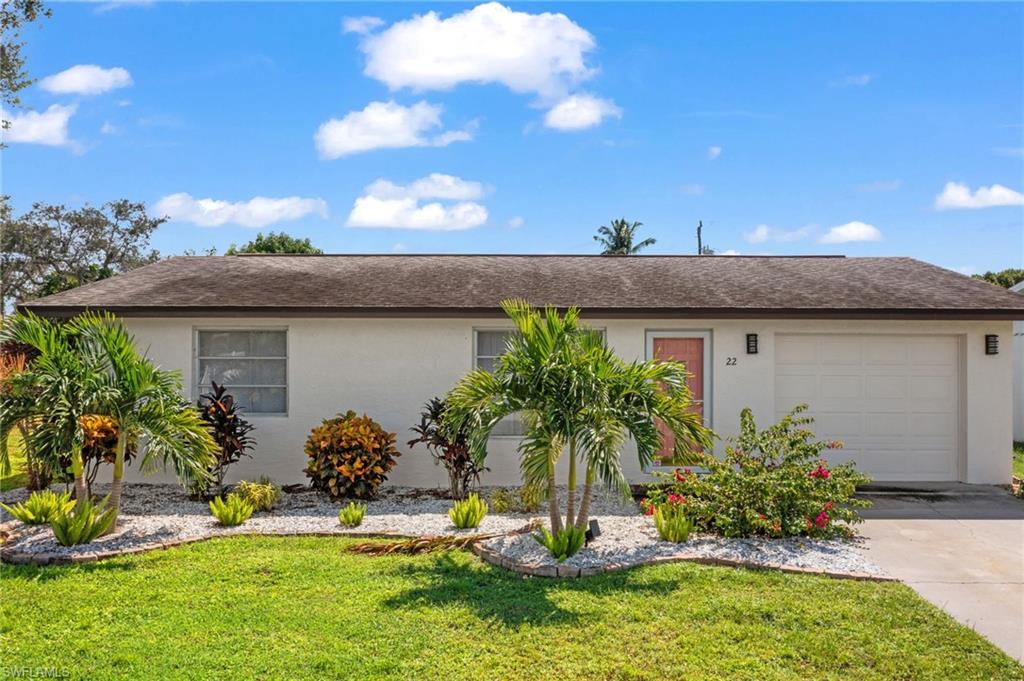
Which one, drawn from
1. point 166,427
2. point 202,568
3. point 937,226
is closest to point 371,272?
point 166,427

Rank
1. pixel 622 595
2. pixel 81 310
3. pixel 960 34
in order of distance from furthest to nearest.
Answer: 1. pixel 960 34
2. pixel 81 310
3. pixel 622 595

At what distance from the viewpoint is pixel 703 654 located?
4648 millimetres

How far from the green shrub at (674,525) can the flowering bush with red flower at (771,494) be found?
24cm

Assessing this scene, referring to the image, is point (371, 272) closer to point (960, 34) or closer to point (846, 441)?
point (846, 441)

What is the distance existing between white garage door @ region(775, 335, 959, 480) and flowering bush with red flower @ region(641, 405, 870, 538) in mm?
2871

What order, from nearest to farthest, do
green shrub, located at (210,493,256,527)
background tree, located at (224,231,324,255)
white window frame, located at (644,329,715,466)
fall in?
green shrub, located at (210,493,256,527) < white window frame, located at (644,329,715,466) < background tree, located at (224,231,324,255)

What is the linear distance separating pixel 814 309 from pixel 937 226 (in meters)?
9.86

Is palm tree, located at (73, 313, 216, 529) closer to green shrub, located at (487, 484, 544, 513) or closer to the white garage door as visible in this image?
green shrub, located at (487, 484, 544, 513)

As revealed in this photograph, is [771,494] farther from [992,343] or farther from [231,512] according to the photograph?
[231,512]

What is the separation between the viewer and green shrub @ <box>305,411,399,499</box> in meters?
9.29

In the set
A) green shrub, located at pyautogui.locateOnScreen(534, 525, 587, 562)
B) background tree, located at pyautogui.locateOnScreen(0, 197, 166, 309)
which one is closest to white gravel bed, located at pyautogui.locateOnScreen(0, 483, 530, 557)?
green shrub, located at pyautogui.locateOnScreen(534, 525, 587, 562)

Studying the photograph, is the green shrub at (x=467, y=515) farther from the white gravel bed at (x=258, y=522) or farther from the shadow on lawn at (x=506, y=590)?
the shadow on lawn at (x=506, y=590)

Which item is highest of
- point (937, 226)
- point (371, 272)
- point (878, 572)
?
point (937, 226)

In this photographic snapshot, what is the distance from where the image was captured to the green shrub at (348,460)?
929 centimetres
